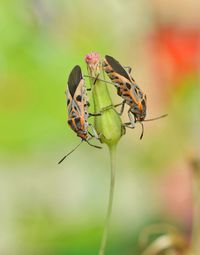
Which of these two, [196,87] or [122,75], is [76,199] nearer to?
[196,87]

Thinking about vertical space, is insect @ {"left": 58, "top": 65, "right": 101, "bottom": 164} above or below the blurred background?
above

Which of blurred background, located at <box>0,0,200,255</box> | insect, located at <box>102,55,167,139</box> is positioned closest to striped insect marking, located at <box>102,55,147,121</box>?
insect, located at <box>102,55,167,139</box>

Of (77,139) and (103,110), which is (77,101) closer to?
(103,110)

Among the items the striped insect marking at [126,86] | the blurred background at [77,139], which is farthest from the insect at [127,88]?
the blurred background at [77,139]

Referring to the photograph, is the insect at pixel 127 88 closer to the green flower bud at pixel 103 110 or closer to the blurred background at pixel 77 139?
the green flower bud at pixel 103 110

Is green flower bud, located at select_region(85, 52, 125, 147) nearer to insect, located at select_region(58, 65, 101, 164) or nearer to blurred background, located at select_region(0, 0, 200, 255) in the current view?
insect, located at select_region(58, 65, 101, 164)

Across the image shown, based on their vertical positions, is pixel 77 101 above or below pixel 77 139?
above

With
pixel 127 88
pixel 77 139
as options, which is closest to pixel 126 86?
pixel 127 88
